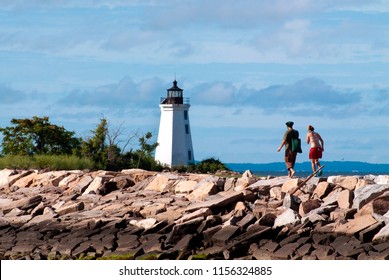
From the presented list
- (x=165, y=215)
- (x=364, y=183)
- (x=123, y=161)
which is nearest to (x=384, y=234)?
(x=364, y=183)

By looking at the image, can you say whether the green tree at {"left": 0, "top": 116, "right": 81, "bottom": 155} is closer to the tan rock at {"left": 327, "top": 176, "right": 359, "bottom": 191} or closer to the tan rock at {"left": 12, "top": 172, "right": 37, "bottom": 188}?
the tan rock at {"left": 12, "top": 172, "right": 37, "bottom": 188}

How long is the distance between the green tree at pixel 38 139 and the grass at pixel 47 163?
522cm

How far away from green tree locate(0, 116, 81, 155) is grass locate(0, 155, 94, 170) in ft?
17.1

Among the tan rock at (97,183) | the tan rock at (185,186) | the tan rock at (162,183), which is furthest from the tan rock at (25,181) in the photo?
the tan rock at (185,186)

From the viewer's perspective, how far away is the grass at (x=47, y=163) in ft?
112

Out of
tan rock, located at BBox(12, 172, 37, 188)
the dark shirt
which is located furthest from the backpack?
tan rock, located at BBox(12, 172, 37, 188)

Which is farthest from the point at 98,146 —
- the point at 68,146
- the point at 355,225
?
the point at 355,225

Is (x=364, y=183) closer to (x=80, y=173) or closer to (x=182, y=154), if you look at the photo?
(x=80, y=173)

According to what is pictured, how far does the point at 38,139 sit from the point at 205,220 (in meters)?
21.6

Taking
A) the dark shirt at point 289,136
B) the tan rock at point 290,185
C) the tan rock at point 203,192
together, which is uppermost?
the dark shirt at point 289,136

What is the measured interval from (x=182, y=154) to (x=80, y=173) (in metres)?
24.8

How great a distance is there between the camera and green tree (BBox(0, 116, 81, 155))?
1626 inches

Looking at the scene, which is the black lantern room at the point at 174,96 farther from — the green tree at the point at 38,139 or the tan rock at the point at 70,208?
the tan rock at the point at 70,208

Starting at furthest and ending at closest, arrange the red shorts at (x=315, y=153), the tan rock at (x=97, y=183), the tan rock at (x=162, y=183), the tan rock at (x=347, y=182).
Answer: the tan rock at (x=97, y=183)
the tan rock at (x=162, y=183)
the red shorts at (x=315, y=153)
the tan rock at (x=347, y=182)
